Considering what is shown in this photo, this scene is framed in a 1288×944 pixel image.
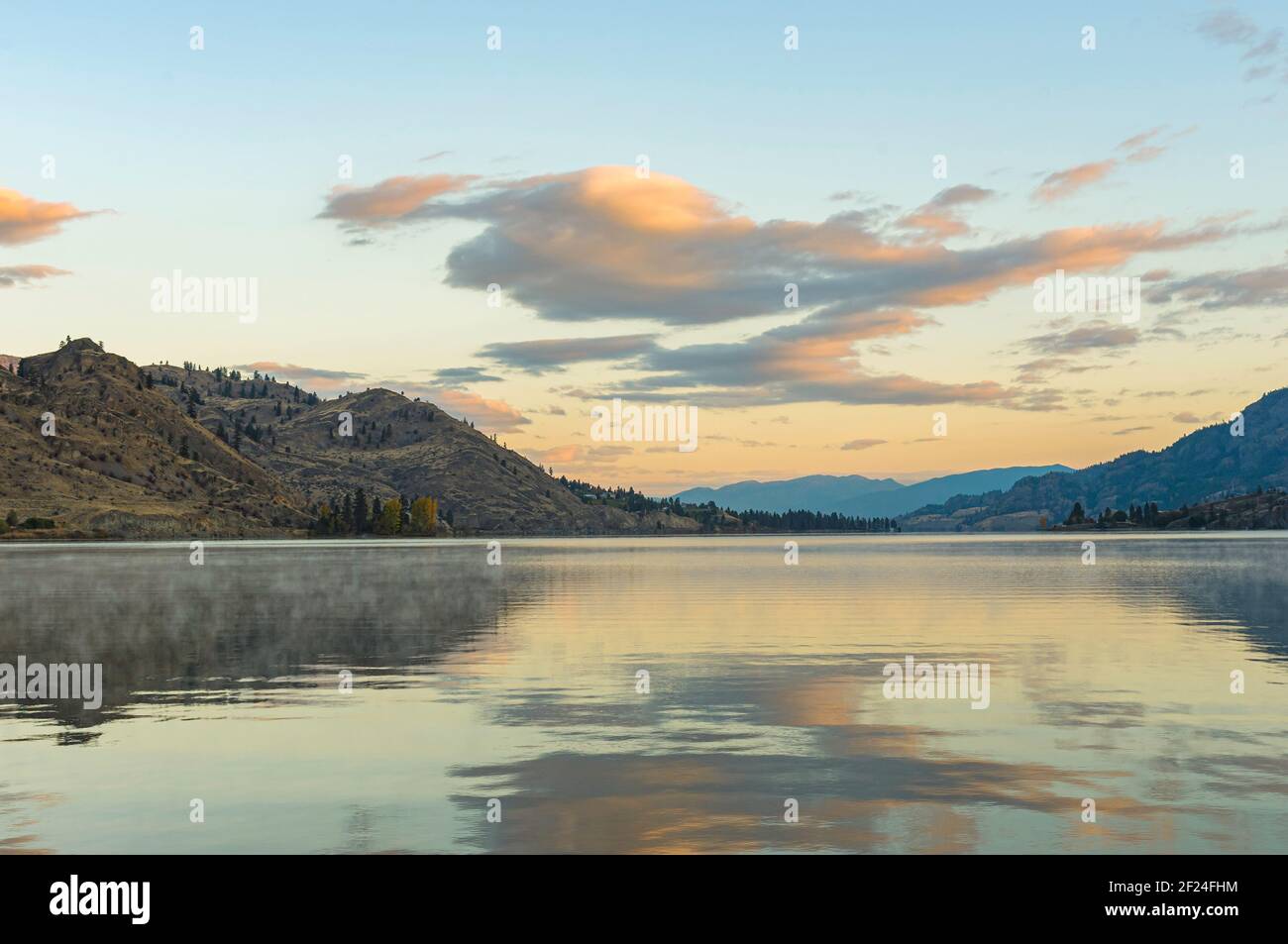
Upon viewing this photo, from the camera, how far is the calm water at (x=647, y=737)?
22297mm

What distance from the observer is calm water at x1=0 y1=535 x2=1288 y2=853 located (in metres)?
22.3

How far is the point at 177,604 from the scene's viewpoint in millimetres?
85875

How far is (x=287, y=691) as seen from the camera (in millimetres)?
41438

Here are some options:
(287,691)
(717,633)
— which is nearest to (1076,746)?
(287,691)

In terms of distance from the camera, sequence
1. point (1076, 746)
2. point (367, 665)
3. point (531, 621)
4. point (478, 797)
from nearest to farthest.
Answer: point (478, 797) → point (1076, 746) → point (367, 665) → point (531, 621)

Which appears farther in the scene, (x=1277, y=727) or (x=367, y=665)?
(x=367, y=665)

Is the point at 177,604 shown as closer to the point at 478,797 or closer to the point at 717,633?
the point at 717,633

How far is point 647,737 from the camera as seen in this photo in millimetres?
32531
